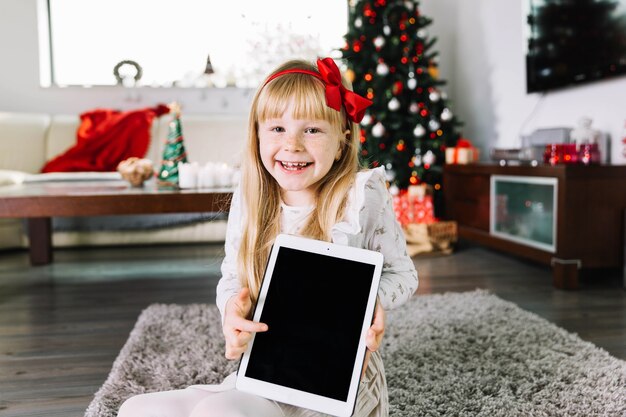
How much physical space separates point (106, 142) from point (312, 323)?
3.09 m

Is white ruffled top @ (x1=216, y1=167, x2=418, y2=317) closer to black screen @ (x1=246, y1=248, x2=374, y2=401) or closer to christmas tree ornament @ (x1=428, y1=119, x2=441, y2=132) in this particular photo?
black screen @ (x1=246, y1=248, x2=374, y2=401)

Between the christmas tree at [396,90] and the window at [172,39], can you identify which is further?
the window at [172,39]

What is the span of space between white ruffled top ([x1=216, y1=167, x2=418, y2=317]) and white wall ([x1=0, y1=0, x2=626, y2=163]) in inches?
93.2

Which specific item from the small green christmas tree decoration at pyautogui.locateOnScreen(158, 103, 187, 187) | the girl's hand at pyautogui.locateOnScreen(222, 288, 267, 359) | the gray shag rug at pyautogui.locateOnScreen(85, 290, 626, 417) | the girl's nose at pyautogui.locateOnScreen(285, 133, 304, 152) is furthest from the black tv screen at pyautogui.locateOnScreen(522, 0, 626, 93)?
the girl's hand at pyautogui.locateOnScreen(222, 288, 267, 359)

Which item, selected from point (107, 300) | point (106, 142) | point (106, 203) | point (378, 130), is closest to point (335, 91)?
point (106, 203)

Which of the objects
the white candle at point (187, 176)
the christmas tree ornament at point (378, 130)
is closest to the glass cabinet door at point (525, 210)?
the christmas tree ornament at point (378, 130)

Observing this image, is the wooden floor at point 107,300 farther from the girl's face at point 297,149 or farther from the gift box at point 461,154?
the girl's face at point 297,149

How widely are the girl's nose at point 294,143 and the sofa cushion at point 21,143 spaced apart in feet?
10.4

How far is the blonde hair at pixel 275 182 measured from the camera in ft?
2.81

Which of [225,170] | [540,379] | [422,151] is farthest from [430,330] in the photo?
[422,151]

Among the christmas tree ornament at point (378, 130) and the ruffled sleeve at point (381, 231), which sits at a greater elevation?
the christmas tree ornament at point (378, 130)

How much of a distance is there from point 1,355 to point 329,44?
357 centimetres

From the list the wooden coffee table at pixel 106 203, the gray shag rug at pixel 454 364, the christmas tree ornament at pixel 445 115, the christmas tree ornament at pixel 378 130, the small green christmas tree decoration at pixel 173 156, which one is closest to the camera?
the gray shag rug at pixel 454 364

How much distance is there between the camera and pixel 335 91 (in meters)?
0.84
